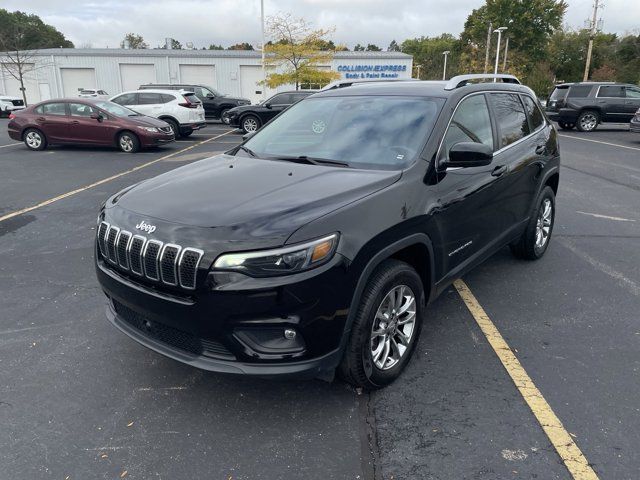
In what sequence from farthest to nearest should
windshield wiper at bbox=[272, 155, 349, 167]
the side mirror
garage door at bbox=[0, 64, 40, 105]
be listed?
garage door at bbox=[0, 64, 40, 105] < windshield wiper at bbox=[272, 155, 349, 167] < the side mirror

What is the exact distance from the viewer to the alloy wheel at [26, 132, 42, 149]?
1404cm

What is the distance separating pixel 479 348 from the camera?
11.6ft

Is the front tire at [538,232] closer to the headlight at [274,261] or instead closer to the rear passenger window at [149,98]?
the headlight at [274,261]

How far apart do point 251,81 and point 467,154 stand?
136ft

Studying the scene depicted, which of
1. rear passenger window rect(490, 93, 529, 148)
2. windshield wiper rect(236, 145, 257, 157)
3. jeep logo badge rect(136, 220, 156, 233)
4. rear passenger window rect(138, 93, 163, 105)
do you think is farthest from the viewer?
rear passenger window rect(138, 93, 163, 105)

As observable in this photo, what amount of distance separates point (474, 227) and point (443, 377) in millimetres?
1204

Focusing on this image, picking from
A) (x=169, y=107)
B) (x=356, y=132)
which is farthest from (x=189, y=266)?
(x=169, y=107)

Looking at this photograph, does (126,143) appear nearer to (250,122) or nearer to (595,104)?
(250,122)

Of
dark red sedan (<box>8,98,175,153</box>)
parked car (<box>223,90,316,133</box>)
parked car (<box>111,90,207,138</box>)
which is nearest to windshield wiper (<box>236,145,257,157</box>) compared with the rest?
dark red sedan (<box>8,98,175,153</box>)

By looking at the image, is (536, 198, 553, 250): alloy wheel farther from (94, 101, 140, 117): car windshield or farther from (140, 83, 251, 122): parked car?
(140, 83, 251, 122): parked car

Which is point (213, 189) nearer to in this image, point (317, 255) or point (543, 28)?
point (317, 255)

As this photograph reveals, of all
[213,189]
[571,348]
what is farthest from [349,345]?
[571,348]

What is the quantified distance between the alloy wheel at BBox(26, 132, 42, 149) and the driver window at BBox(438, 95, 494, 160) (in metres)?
13.8

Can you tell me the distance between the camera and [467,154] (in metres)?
3.25
